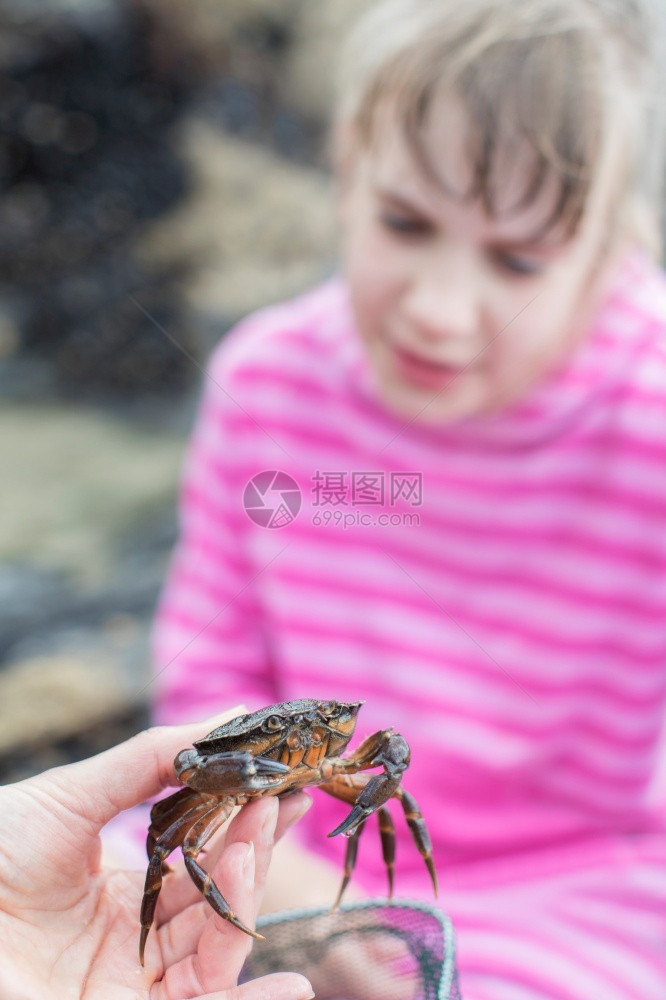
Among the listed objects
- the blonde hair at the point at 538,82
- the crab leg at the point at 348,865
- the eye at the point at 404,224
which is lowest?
the crab leg at the point at 348,865

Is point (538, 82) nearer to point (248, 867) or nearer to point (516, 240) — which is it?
point (516, 240)

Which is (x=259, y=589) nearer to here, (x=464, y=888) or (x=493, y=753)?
(x=493, y=753)

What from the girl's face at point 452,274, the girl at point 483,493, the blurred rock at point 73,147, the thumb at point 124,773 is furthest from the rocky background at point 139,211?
the thumb at point 124,773

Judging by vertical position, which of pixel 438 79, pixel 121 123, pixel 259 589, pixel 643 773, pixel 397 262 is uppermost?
pixel 121 123

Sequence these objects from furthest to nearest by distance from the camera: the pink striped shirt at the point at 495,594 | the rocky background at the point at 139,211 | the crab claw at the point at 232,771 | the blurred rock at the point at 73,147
Answer: the blurred rock at the point at 73,147 < the rocky background at the point at 139,211 < the pink striped shirt at the point at 495,594 < the crab claw at the point at 232,771

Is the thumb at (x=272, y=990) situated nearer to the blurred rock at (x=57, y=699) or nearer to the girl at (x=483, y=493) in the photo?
the girl at (x=483, y=493)

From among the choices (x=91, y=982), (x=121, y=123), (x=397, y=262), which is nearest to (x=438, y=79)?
(x=397, y=262)

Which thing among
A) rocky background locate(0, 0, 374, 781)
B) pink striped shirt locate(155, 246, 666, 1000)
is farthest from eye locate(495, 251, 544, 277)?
rocky background locate(0, 0, 374, 781)

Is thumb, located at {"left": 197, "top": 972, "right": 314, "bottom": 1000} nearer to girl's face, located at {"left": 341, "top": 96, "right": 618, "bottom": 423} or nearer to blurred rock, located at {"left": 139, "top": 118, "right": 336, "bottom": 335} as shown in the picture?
girl's face, located at {"left": 341, "top": 96, "right": 618, "bottom": 423}
